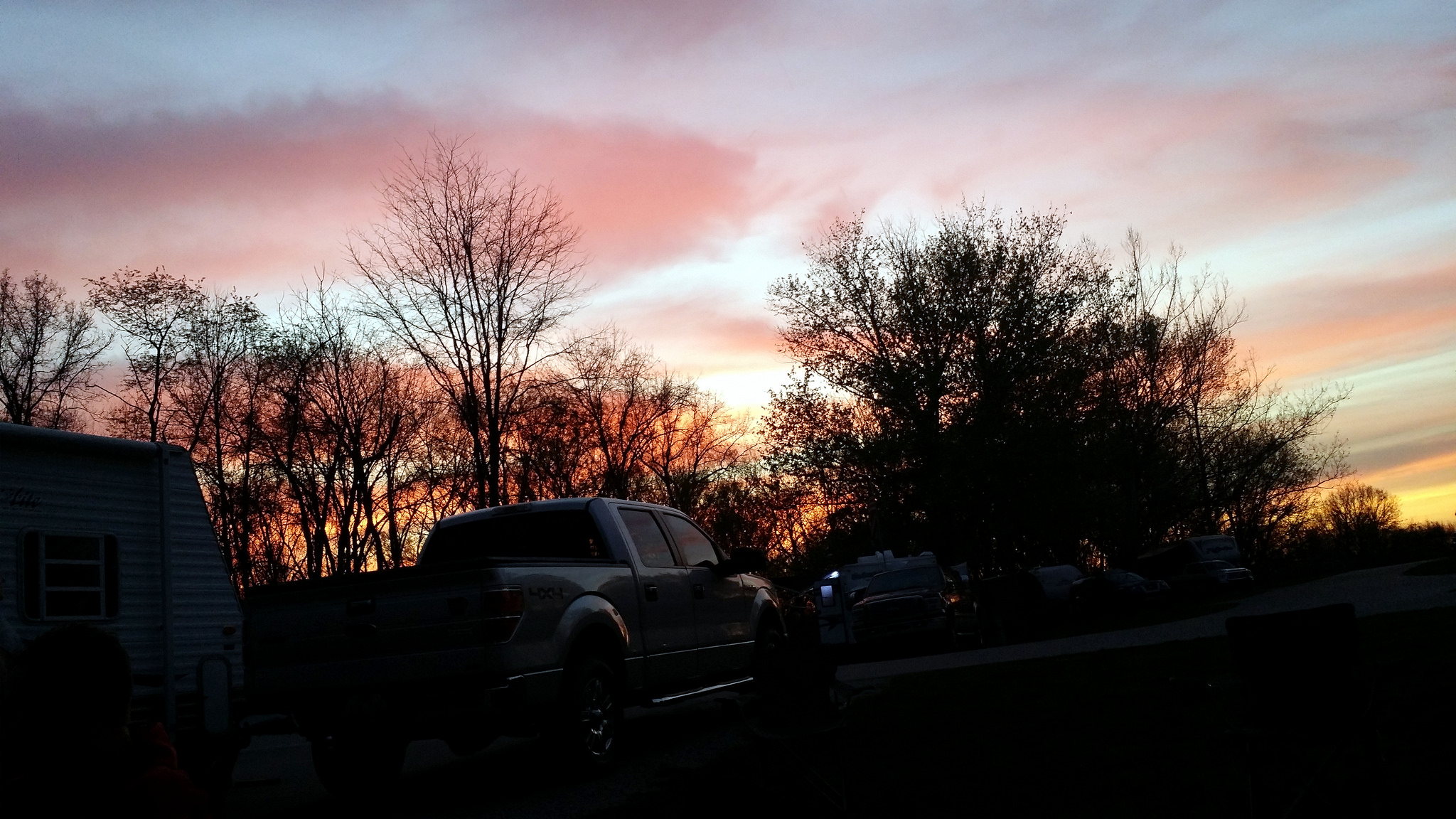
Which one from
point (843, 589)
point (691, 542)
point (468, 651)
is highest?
point (691, 542)

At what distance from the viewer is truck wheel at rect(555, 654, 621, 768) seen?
8422mm

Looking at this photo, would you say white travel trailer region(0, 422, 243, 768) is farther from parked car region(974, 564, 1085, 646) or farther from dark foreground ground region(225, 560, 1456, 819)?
parked car region(974, 564, 1085, 646)

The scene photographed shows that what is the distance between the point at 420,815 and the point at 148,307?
34016mm

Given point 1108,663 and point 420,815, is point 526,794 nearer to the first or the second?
point 420,815

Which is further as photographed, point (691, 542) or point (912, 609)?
point (912, 609)

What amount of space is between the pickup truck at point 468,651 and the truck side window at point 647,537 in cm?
18

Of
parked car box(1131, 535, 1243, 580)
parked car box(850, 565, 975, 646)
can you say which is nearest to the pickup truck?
parked car box(850, 565, 975, 646)

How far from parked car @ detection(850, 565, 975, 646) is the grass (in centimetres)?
1019

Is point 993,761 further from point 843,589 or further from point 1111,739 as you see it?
point 843,589

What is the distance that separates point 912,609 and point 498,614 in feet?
55.0

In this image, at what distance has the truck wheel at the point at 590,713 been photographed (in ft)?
27.6

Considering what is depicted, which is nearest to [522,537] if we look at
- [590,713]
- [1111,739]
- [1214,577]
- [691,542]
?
[691,542]

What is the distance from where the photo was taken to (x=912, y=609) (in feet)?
77.6

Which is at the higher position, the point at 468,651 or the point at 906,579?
the point at 906,579
